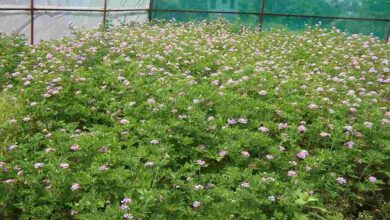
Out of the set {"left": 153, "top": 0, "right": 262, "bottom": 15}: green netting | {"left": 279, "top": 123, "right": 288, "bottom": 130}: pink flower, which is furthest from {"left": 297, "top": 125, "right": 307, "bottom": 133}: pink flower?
{"left": 153, "top": 0, "right": 262, "bottom": 15}: green netting

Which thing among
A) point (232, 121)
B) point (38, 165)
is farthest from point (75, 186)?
point (232, 121)

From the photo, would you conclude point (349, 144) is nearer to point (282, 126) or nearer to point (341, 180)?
point (341, 180)

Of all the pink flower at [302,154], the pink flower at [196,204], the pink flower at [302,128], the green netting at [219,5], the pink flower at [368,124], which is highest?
the green netting at [219,5]

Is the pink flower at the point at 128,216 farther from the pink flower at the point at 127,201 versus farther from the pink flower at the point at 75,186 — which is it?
the pink flower at the point at 75,186

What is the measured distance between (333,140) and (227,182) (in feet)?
4.44

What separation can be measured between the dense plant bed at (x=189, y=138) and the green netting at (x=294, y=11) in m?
4.64

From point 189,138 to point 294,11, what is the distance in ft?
27.2

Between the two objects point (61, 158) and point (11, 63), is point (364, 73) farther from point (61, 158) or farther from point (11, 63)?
point (11, 63)

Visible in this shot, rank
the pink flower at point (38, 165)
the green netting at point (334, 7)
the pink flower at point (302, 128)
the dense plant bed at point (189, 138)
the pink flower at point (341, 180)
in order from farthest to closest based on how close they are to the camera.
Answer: the green netting at point (334, 7)
the pink flower at point (302, 128)
the pink flower at point (341, 180)
the pink flower at point (38, 165)
the dense plant bed at point (189, 138)

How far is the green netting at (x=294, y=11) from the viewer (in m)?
10.8

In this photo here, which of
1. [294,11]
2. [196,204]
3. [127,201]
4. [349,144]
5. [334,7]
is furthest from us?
[294,11]

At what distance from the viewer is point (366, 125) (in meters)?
4.31

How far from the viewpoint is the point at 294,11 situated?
1120 centimetres

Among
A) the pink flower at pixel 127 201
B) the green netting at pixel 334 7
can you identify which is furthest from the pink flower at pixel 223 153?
the green netting at pixel 334 7
